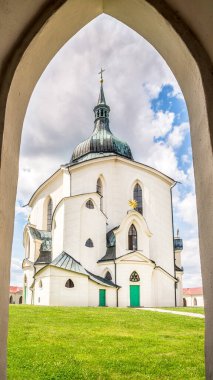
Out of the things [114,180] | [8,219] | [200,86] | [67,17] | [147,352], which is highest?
[114,180]

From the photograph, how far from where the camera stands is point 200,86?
3.33 m

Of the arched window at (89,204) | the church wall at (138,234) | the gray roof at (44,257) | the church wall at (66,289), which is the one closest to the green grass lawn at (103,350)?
the church wall at (66,289)

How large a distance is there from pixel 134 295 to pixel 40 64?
29494 millimetres

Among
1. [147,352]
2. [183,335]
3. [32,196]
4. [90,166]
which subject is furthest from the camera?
[32,196]

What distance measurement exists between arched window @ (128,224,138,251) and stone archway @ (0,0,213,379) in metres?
30.4

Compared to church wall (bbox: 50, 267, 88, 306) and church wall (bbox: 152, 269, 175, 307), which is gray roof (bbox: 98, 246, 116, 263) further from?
church wall (bbox: 152, 269, 175, 307)

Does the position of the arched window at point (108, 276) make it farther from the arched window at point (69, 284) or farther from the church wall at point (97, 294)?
the arched window at point (69, 284)

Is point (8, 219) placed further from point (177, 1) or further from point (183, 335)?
point (183, 335)

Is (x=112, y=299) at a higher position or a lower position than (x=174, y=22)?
lower

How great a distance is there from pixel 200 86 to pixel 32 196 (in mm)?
40458

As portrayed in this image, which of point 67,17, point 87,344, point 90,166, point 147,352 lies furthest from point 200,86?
point 90,166

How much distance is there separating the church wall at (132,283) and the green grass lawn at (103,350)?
17.1m

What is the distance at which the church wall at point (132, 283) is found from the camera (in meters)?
31.2

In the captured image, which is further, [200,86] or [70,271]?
[70,271]
